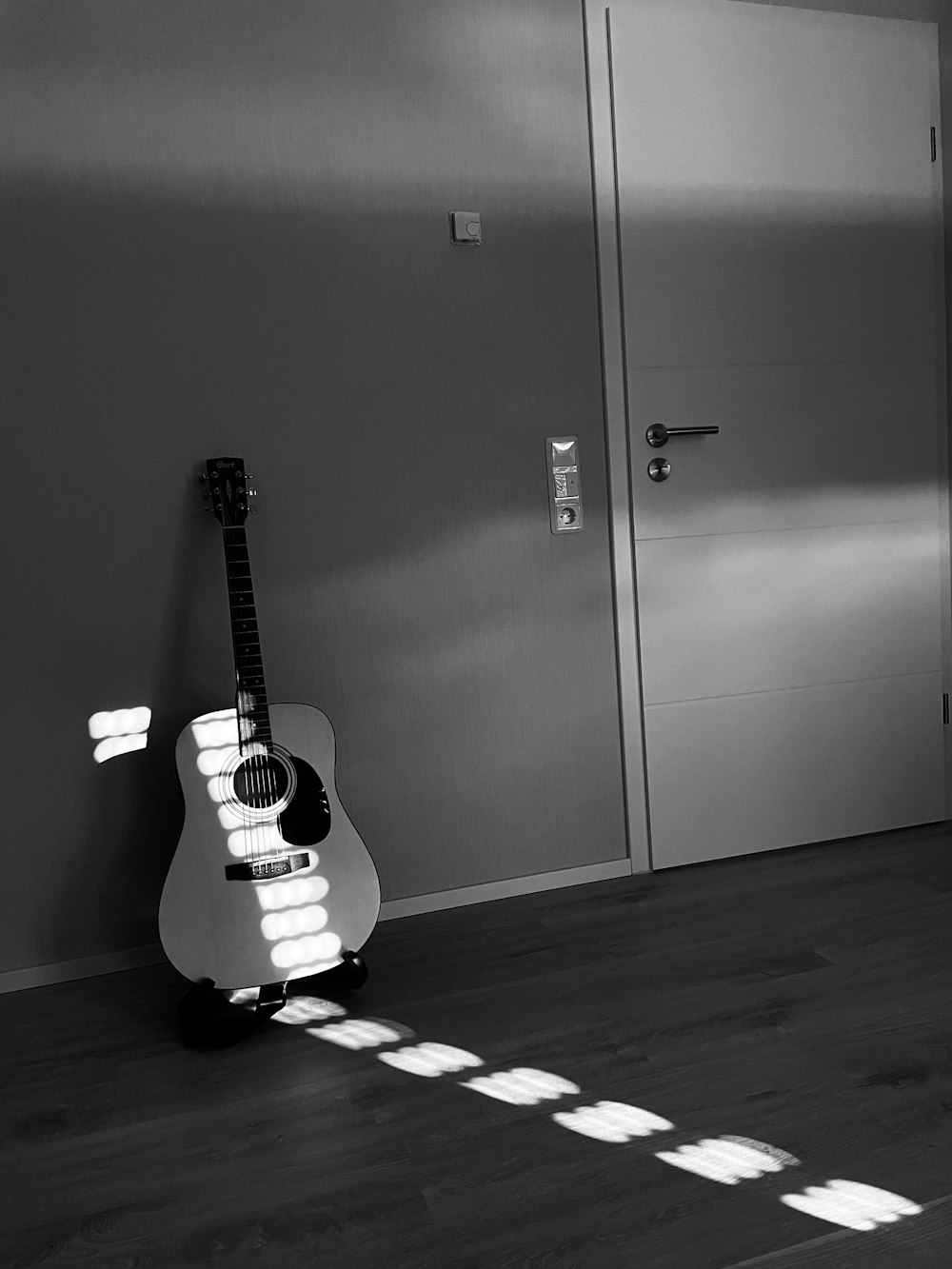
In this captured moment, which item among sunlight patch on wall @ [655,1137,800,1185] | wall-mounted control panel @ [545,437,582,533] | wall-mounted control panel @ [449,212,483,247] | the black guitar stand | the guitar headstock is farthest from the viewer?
wall-mounted control panel @ [545,437,582,533]

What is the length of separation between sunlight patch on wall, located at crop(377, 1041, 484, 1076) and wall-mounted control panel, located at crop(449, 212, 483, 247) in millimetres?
1848

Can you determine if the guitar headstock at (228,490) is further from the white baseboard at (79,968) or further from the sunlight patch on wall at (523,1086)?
the sunlight patch on wall at (523,1086)

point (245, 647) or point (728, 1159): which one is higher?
point (245, 647)

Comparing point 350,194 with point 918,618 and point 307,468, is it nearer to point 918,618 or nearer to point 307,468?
point 307,468

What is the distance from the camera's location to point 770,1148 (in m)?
1.60

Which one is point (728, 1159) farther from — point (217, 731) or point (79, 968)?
point (79, 968)

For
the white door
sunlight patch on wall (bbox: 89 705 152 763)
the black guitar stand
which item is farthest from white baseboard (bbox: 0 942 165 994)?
the white door

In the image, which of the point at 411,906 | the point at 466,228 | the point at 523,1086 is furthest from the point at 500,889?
the point at 466,228

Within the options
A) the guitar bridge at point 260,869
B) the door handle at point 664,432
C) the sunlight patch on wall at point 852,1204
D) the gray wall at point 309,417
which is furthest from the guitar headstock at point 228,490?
the sunlight patch on wall at point 852,1204

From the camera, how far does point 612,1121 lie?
1700 millimetres

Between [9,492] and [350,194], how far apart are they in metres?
1.05

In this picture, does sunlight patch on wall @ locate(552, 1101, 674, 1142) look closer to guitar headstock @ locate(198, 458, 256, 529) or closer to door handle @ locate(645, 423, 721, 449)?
guitar headstock @ locate(198, 458, 256, 529)

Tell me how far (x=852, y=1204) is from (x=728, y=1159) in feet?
0.61

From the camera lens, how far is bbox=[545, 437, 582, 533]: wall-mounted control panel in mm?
2697
